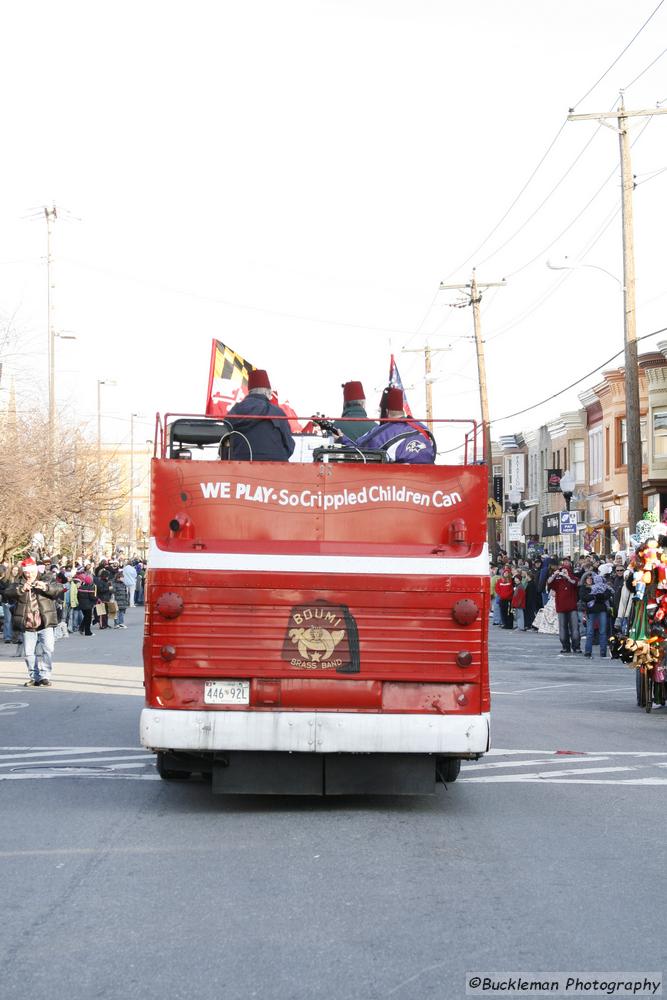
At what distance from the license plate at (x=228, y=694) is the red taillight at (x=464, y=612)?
4.76 ft

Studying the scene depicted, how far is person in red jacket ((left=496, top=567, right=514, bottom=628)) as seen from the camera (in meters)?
39.3

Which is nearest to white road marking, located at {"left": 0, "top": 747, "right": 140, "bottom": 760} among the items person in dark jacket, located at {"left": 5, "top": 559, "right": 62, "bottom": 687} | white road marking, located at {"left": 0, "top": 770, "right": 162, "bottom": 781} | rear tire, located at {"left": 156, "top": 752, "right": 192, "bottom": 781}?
white road marking, located at {"left": 0, "top": 770, "right": 162, "bottom": 781}

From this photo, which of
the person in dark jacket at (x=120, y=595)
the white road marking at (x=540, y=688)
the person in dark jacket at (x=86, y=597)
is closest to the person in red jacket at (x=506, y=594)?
the person in dark jacket at (x=120, y=595)

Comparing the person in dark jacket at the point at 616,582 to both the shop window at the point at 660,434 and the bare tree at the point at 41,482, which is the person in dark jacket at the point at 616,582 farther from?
the shop window at the point at 660,434

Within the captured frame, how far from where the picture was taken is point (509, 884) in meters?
7.21

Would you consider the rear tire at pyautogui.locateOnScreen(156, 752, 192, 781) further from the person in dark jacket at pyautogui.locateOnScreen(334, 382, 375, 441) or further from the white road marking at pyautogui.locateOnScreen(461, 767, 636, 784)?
the person in dark jacket at pyautogui.locateOnScreen(334, 382, 375, 441)

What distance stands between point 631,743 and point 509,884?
21.8 ft

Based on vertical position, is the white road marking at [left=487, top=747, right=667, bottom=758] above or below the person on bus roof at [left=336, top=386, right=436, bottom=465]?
below

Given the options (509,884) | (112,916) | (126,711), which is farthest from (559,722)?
(112,916)

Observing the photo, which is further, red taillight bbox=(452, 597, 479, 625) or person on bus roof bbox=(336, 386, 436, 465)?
person on bus roof bbox=(336, 386, 436, 465)

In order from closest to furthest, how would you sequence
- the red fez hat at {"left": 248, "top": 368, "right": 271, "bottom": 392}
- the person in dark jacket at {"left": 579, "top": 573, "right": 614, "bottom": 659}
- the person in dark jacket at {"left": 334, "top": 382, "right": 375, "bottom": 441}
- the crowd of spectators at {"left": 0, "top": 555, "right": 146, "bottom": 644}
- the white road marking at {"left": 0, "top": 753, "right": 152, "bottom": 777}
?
1. the red fez hat at {"left": 248, "top": 368, "right": 271, "bottom": 392}
2. the person in dark jacket at {"left": 334, "top": 382, "right": 375, "bottom": 441}
3. the white road marking at {"left": 0, "top": 753, "right": 152, "bottom": 777}
4. the person in dark jacket at {"left": 579, "top": 573, "right": 614, "bottom": 659}
5. the crowd of spectators at {"left": 0, "top": 555, "right": 146, "bottom": 644}

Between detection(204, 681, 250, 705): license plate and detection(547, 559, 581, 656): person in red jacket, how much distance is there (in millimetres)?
18815

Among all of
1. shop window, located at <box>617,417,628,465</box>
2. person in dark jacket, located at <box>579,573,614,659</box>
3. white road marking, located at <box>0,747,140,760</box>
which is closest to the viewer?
white road marking, located at <box>0,747,140,760</box>

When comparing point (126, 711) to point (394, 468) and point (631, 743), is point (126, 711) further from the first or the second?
point (394, 468)
